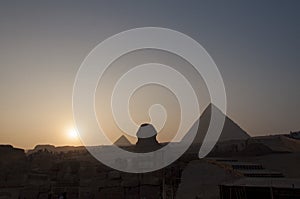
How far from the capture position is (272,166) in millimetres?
14203

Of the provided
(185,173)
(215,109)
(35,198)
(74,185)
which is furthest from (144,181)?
(215,109)

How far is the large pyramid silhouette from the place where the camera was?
3692 centimetres

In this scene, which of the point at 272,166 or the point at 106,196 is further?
the point at 272,166

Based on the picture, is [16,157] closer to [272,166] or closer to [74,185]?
[74,185]

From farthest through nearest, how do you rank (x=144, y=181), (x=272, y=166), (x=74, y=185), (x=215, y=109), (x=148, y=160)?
(x=215, y=109) → (x=272, y=166) → (x=148, y=160) → (x=74, y=185) → (x=144, y=181)

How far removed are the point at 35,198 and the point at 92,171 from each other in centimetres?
240

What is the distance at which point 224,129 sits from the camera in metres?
39.1

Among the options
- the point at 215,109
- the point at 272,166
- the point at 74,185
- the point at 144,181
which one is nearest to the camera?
the point at 144,181

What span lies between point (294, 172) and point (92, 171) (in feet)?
29.6

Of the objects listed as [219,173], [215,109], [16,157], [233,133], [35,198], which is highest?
[215,109]

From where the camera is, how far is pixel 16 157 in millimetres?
14414

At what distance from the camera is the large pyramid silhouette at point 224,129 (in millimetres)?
36919

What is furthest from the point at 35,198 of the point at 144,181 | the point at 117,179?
the point at 144,181

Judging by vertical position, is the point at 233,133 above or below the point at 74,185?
above
